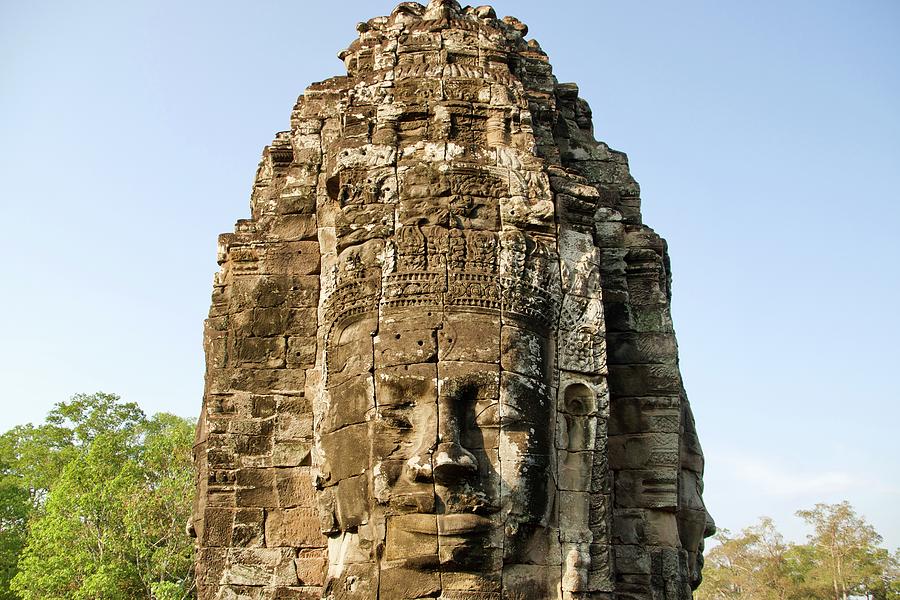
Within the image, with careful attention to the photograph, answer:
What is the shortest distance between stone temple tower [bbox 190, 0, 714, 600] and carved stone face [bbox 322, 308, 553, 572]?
2 cm

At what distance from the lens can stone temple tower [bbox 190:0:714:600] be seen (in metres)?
6.92

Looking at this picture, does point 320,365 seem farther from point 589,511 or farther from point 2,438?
point 2,438

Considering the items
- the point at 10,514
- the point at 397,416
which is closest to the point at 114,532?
the point at 10,514

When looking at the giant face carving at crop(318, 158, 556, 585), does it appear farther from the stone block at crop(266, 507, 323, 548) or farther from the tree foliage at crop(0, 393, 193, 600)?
the tree foliage at crop(0, 393, 193, 600)

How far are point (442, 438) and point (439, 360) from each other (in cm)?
60

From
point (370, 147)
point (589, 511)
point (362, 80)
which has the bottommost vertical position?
point (589, 511)

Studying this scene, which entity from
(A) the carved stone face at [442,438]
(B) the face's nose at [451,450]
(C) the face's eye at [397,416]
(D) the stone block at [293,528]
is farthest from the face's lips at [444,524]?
(D) the stone block at [293,528]

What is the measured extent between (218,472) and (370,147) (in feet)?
10.0

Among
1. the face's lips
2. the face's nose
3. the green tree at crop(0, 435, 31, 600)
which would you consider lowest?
the face's lips

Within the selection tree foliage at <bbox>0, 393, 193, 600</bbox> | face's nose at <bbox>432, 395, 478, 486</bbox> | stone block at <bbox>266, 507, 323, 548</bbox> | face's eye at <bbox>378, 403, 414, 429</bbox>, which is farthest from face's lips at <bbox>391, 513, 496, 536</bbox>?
tree foliage at <bbox>0, 393, 193, 600</bbox>

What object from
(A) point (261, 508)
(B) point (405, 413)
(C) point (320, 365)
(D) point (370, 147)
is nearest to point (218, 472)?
(A) point (261, 508)

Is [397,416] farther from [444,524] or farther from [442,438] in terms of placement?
[444,524]

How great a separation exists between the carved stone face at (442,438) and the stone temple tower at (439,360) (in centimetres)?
2

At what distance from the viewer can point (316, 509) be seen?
804cm
